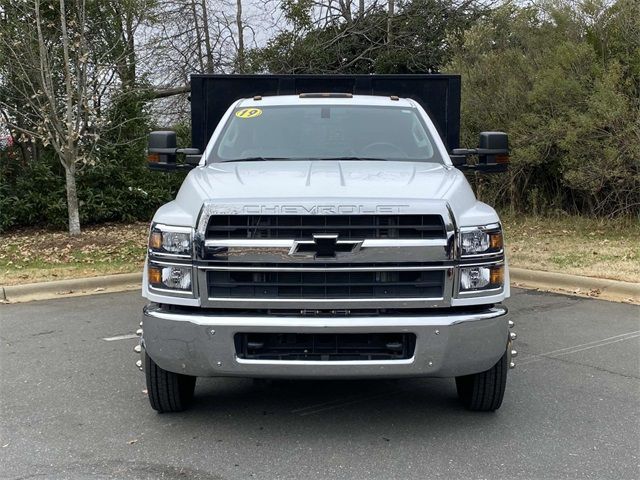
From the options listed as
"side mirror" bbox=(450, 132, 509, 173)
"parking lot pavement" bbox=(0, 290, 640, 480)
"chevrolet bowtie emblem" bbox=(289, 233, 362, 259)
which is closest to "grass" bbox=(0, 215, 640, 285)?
"parking lot pavement" bbox=(0, 290, 640, 480)

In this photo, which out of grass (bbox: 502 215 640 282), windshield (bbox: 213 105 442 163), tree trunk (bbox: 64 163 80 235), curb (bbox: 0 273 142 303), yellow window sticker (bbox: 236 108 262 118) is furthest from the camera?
tree trunk (bbox: 64 163 80 235)

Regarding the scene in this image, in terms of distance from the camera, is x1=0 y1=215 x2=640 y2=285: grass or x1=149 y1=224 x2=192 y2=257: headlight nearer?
x1=149 y1=224 x2=192 y2=257: headlight

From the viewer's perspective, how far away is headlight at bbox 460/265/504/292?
3.87 meters

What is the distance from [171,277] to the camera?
3.92 metres

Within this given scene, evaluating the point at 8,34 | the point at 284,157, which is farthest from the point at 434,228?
the point at 8,34

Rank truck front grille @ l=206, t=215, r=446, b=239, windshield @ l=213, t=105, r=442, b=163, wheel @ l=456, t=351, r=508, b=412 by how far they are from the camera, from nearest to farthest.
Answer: truck front grille @ l=206, t=215, r=446, b=239 → wheel @ l=456, t=351, r=508, b=412 → windshield @ l=213, t=105, r=442, b=163

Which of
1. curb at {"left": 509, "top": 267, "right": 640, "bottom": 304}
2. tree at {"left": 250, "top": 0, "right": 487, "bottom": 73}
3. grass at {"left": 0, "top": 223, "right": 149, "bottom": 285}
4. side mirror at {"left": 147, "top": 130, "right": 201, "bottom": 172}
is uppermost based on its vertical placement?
tree at {"left": 250, "top": 0, "right": 487, "bottom": 73}

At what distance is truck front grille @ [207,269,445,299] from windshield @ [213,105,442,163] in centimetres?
151

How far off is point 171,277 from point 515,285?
20.4ft

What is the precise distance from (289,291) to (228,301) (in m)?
0.34

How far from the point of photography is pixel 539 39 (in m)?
13.5

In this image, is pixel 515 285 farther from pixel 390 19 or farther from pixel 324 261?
pixel 390 19

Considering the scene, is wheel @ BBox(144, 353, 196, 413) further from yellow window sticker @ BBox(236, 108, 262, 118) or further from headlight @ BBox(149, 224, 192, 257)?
yellow window sticker @ BBox(236, 108, 262, 118)

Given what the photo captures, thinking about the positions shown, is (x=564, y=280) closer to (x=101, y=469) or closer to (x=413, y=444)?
(x=413, y=444)
